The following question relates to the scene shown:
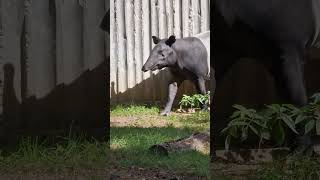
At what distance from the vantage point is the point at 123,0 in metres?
7.58

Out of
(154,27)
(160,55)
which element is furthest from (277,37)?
(154,27)

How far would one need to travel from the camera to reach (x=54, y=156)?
326 cm

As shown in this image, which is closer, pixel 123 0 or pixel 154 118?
pixel 154 118

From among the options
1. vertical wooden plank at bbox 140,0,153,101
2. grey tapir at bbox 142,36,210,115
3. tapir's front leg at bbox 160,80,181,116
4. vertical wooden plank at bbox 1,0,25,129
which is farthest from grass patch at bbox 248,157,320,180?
vertical wooden plank at bbox 140,0,153,101

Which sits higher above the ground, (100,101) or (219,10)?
(219,10)

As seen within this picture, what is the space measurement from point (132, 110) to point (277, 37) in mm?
3985

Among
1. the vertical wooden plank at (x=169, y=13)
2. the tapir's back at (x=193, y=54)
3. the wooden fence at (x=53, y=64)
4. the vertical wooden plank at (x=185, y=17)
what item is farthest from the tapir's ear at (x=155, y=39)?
the wooden fence at (x=53, y=64)

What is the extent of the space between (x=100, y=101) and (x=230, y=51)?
2.96ft

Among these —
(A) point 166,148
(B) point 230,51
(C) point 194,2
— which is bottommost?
(A) point 166,148

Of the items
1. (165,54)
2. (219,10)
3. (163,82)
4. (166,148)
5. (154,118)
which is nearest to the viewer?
(219,10)

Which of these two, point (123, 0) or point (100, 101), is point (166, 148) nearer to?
point (100, 101)

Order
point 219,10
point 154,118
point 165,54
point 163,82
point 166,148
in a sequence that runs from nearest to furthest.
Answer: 1. point 219,10
2. point 166,148
3. point 154,118
4. point 165,54
5. point 163,82

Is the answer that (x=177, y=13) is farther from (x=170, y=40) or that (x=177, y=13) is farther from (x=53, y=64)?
(x=53, y=64)

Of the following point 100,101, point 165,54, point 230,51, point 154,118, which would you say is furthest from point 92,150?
point 165,54
